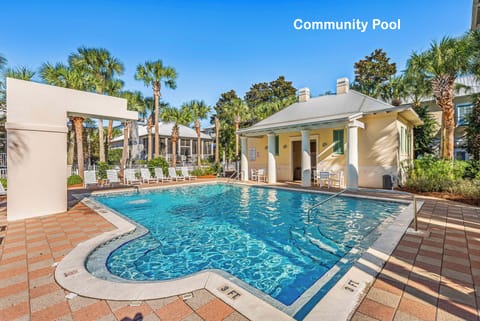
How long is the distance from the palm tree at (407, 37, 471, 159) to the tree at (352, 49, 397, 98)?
50.9 feet

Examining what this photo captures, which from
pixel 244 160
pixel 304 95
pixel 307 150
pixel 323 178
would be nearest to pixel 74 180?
pixel 244 160

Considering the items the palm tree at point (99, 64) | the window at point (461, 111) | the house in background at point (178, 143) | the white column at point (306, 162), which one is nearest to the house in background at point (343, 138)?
the white column at point (306, 162)

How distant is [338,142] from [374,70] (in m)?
21.1

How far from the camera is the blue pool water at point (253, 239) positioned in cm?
392

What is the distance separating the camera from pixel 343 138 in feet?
43.7

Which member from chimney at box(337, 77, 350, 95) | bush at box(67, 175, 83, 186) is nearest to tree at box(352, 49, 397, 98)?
chimney at box(337, 77, 350, 95)

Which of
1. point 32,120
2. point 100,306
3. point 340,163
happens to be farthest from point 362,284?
point 340,163

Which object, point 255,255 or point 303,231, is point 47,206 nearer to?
point 255,255

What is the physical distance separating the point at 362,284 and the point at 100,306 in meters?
3.14

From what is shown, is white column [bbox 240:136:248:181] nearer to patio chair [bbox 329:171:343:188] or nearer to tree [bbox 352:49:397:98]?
patio chair [bbox 329:171:343:188]

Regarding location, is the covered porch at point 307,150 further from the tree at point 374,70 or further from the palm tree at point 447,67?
the tree at point 374,70

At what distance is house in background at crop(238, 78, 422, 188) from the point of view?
11.7m

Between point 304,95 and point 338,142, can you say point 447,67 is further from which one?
point 304,95

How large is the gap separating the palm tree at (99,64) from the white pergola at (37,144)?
1012 centimetres
